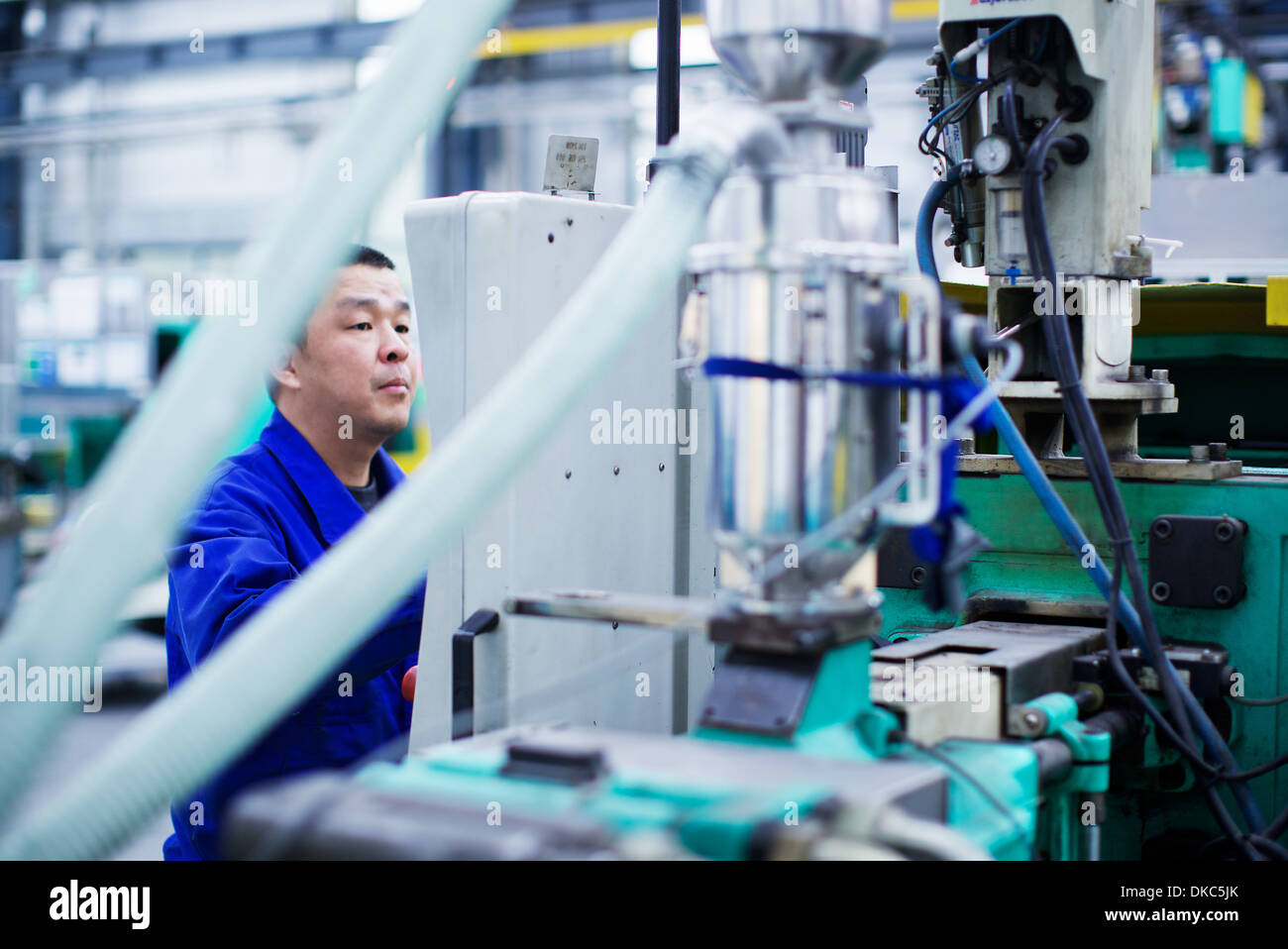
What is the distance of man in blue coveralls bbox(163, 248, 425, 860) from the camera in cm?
174

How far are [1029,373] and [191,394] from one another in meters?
1.19

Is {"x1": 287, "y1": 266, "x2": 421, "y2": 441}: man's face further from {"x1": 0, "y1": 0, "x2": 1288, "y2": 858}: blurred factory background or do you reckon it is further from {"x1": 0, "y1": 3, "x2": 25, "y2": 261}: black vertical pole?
{"x1": 0, "y1": 3, "x2": 25, "y2": 261}: black vertical pole

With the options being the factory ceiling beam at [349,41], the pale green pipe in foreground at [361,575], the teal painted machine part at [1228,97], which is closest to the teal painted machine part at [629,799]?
the pale green pipe in foreground at [361,575]

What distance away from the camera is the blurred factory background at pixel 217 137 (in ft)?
20.2

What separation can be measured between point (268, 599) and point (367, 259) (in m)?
0.64

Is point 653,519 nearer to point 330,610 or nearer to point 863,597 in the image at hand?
point 863,597

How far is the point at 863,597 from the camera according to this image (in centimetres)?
108

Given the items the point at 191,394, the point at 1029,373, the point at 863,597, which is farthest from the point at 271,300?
the point at 1029,373

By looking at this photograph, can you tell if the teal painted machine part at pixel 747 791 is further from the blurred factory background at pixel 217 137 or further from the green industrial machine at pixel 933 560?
the blurred factory background at pixel 217 137

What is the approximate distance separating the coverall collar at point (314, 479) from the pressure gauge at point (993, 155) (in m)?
1.03

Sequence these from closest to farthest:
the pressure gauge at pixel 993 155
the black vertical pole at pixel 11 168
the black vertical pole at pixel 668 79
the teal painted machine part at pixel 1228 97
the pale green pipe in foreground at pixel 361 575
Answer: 1. the pale green pipe in foreground at pixel 361 575
2. the pressure gauge at pixel 993 155
3. the black vertical pole at pixel 668 79
4. the teal painted machine part at pixel 1228 97
5. the black vertical pole at pixel 11 168

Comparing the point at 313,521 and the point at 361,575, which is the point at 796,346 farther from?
the point at 313,521

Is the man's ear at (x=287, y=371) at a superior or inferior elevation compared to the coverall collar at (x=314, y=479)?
superior

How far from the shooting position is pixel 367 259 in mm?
2090
